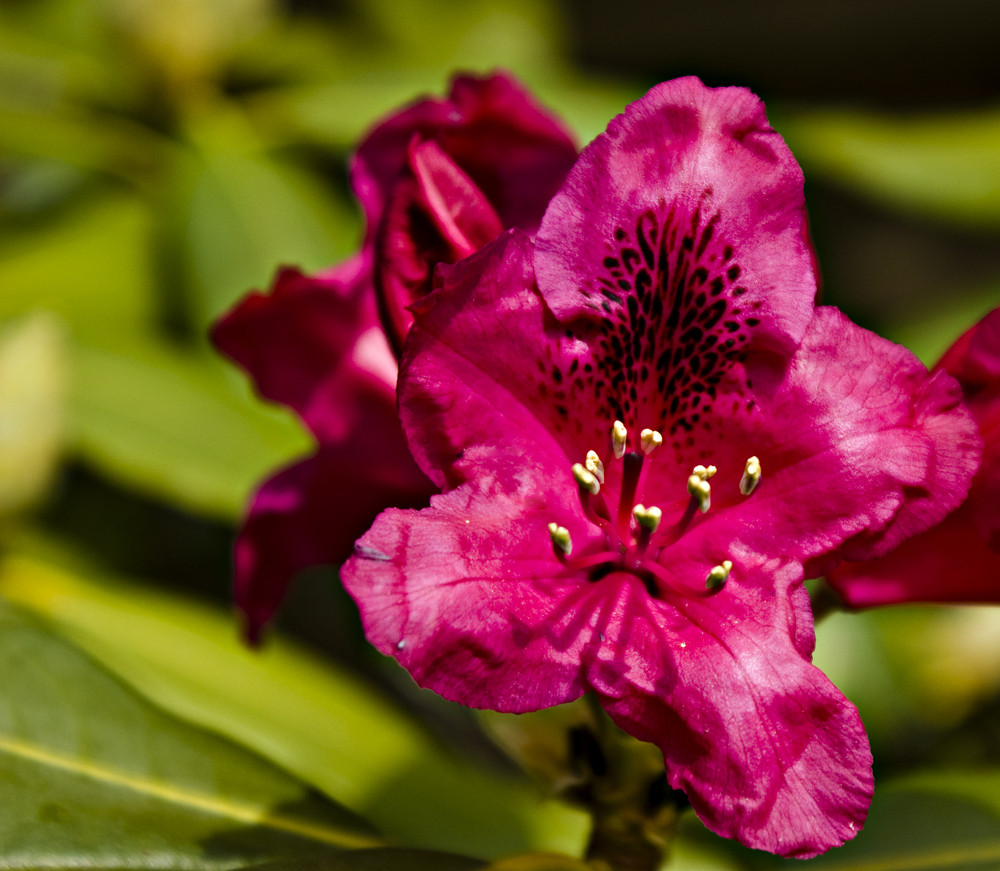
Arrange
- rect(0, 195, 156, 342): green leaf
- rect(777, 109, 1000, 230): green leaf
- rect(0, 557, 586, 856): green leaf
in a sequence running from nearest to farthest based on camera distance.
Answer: rect(0, 557, 586, 856): green leaf → rect(777, 109, 1000, 230): green leaf → rect(0, 195, 156, 342): green leaf

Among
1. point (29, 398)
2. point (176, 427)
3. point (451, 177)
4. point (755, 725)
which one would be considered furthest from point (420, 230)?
point (176, 427)

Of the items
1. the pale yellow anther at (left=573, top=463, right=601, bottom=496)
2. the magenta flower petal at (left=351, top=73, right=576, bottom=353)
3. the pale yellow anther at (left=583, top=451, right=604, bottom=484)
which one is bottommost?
the pale yellow anther at (left=573, top=463, right=601, bottom=496)

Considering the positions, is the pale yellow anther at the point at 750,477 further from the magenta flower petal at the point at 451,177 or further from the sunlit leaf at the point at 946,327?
the sunlit leaf at the point at 946,327

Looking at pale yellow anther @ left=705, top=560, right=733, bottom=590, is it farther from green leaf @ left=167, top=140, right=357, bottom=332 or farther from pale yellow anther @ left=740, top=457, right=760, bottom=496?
green leaf @ left=167, top=140, right=357, bottom=332

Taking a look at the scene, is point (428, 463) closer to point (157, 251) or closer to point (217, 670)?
point (217, 670)

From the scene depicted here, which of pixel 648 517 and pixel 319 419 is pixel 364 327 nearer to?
pixel 319 419

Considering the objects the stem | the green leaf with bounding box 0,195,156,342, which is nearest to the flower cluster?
the stem

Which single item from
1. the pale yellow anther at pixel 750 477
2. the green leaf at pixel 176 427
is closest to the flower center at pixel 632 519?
the pale yellow anther at pixel 750 477

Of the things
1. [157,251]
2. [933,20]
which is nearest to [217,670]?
[157,251]
